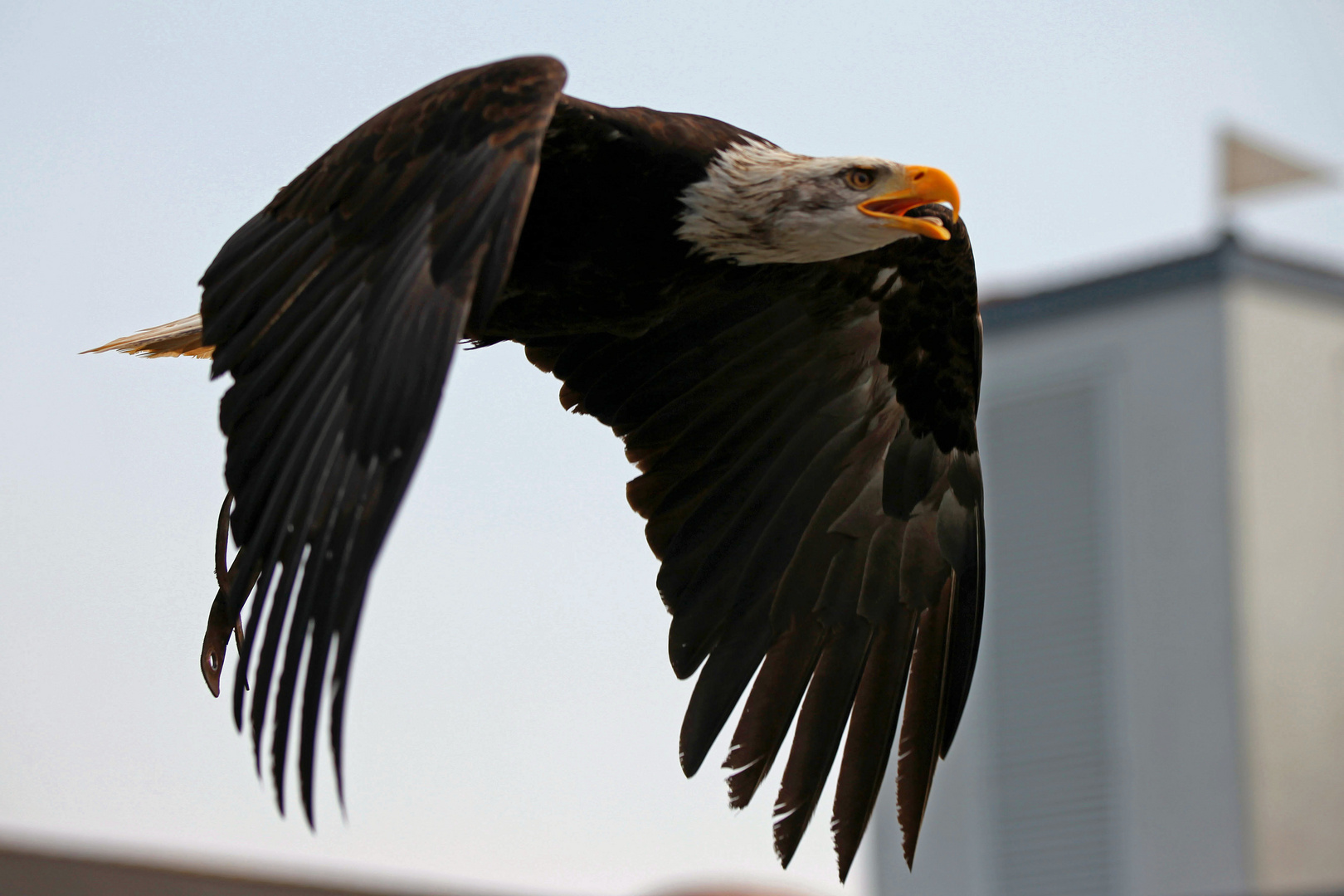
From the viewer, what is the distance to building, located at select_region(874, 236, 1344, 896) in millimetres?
18984

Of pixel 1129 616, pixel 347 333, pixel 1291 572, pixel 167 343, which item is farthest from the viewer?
pixel 1129 616

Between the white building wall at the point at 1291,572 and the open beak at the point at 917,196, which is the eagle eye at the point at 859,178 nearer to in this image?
the open beak at the point at 917,196

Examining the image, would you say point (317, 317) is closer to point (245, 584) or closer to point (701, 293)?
point (245, 584)

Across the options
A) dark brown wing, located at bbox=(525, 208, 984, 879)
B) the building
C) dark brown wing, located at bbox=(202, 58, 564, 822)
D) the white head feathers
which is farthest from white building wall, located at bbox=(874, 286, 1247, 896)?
dark brown wing, located at bbox=(202, 58, 564, 822)

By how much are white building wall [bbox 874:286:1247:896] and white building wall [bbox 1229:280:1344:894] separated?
0.24 metres

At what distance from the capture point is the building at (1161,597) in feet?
62.3

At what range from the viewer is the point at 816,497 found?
5109mm

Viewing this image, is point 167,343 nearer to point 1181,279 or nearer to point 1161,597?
point 1161,597

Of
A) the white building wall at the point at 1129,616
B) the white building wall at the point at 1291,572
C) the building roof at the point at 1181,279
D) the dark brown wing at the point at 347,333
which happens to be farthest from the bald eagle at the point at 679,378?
the building roof at the point at 1181,279

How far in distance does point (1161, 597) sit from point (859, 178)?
53.4 feet

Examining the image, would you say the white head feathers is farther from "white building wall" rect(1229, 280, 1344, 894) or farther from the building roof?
the building roof

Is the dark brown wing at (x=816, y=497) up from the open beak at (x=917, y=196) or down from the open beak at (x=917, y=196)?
down

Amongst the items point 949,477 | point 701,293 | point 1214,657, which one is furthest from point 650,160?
point 1214,657

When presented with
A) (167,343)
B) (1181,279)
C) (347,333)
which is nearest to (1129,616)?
(1181,279)
